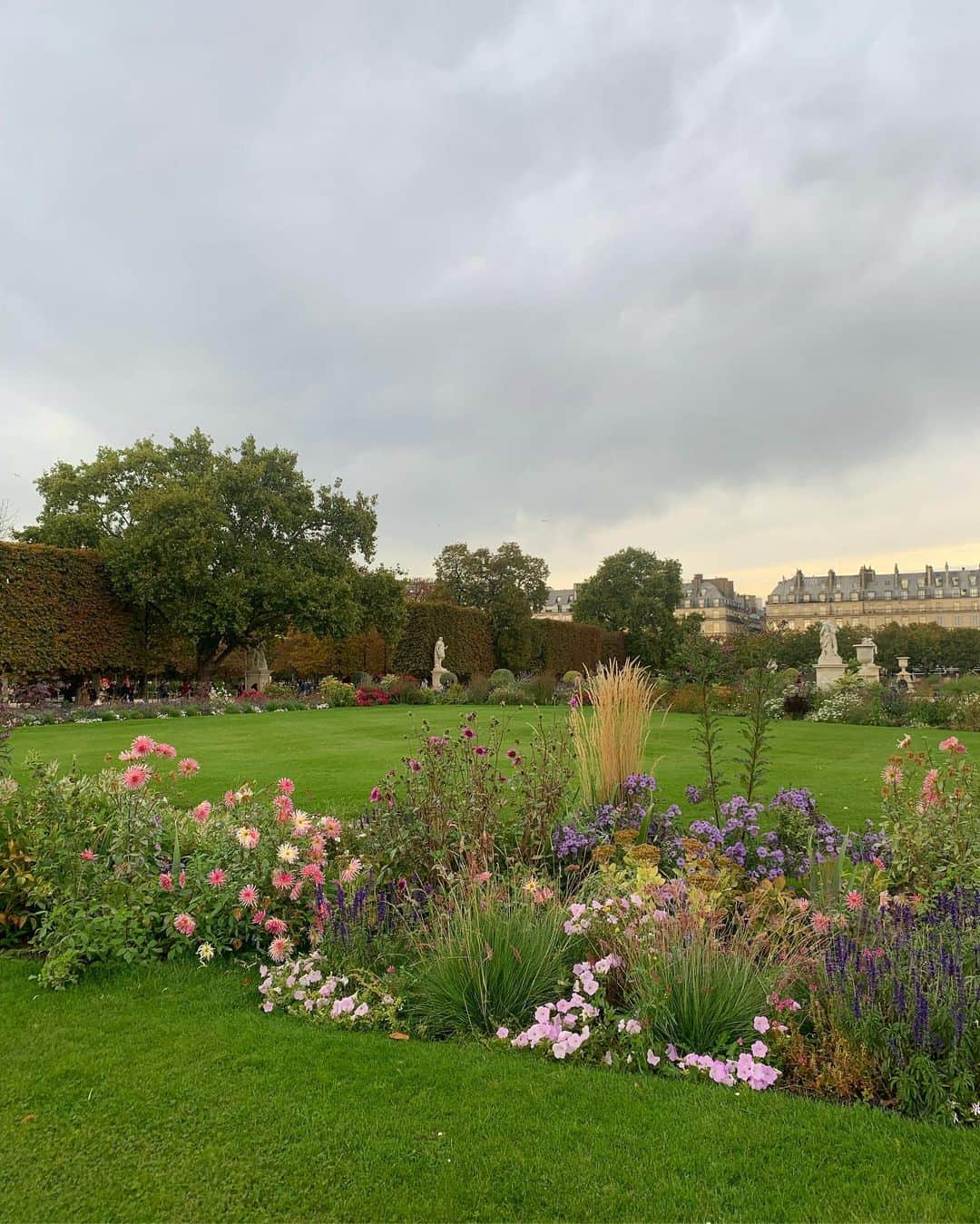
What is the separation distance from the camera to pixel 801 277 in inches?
449

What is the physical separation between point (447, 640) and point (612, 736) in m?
24.8

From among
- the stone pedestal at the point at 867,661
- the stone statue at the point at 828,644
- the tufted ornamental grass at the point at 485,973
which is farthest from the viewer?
the stone statue at the point at 828,644

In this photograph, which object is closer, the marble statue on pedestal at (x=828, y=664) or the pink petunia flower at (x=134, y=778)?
the pink petunia flower at (x=134, y=778)

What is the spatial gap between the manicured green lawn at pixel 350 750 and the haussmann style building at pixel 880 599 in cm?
9095

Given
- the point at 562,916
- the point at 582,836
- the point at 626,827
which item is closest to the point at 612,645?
the point at 626,827

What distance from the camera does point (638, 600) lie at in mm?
45844

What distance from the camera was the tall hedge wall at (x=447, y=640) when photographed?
29.8m

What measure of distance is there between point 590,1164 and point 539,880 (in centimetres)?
179

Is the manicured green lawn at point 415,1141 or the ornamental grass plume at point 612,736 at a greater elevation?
the ornamental grass plume at point 612,736

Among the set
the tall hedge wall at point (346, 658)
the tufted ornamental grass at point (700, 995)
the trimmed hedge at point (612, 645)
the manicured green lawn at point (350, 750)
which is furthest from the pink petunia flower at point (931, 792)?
the trimmed hedge at point (612, 645)

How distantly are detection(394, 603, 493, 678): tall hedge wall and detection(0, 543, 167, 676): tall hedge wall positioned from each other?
10045mm

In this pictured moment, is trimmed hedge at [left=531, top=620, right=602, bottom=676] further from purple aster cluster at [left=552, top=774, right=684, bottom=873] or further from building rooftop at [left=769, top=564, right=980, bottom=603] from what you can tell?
building rooftop at [left=769, top=564, right=980, bottom=603]

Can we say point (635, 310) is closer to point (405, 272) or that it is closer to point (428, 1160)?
point (405, 272)

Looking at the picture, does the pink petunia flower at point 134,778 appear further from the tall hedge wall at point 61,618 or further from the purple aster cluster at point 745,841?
the tall hedge wall at point 61,618
